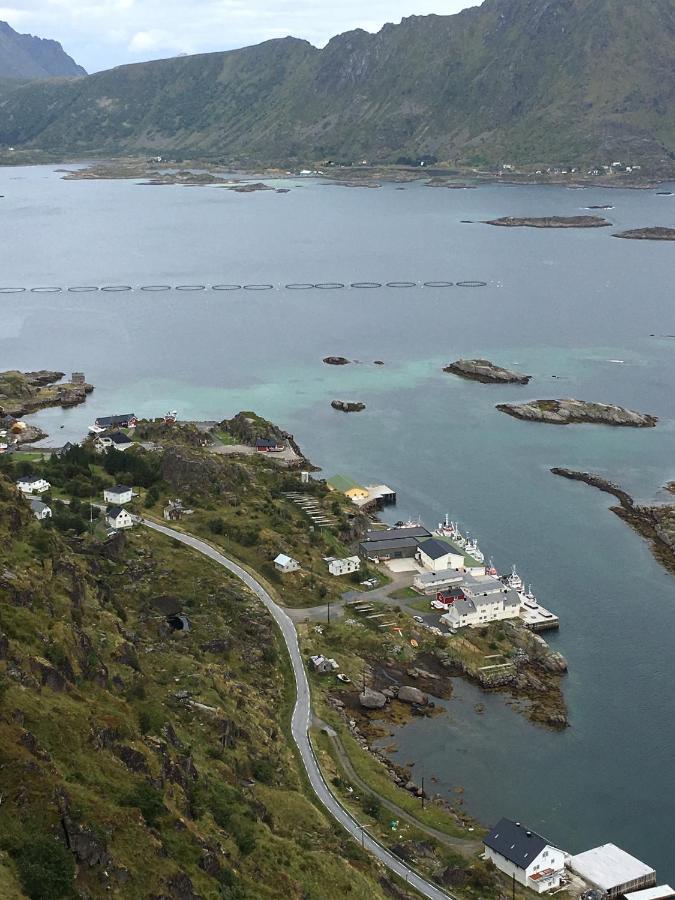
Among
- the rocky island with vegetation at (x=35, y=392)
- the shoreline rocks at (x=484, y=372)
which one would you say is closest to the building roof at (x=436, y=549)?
the rocky island with vegetation at (x=35, y=392)

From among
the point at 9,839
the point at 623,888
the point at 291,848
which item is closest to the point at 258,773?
the point at 291,848

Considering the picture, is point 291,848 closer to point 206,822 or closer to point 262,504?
point 206,822

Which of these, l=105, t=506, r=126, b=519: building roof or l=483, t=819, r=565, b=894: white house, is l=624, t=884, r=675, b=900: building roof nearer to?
l=483, t=819, r=565, b=894: white house

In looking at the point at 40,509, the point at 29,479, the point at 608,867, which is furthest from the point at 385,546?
the point at 608,867

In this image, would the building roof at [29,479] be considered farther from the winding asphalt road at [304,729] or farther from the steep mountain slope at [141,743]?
the steep mountain slope at [141,743]

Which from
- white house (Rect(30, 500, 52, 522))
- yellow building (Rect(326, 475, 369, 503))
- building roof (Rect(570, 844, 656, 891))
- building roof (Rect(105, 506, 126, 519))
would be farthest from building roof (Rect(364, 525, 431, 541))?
building roof (Rect(570, 844, 656, 891))
